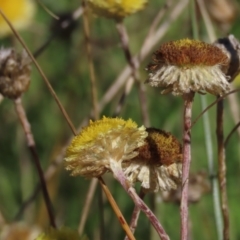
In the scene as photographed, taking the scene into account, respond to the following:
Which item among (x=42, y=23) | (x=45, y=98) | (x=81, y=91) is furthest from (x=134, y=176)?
(x=42, y=23)

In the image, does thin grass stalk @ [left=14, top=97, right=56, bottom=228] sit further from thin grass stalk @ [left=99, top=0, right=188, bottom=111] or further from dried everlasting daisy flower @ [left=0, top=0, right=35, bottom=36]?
dried everlasting daisy flower @ [left=0, top=0, right=35, bottom=36]

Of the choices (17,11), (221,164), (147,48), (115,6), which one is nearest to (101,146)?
(221,164)

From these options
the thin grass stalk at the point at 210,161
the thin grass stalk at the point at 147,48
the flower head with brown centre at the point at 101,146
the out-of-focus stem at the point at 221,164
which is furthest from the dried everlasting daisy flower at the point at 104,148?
the thin grass stalk at the point at 147,48

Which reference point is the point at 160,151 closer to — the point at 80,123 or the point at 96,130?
the point at 96,130

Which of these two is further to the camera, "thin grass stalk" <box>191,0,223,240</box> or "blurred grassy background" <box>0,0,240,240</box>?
"blurred grassy background" <box>0,0,240,240</box>

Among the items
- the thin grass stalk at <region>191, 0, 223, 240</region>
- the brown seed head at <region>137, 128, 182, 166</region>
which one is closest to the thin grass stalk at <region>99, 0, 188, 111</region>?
the thin grass stalk at <region>191, 0, 223, 240</region>

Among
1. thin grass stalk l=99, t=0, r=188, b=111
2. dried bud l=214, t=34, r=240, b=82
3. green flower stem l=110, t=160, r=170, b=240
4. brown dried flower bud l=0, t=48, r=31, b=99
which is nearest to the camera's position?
green flower stem l=110, t=160, r=170, b=240

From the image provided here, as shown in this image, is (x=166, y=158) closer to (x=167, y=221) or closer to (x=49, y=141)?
(x=167, y=221)
